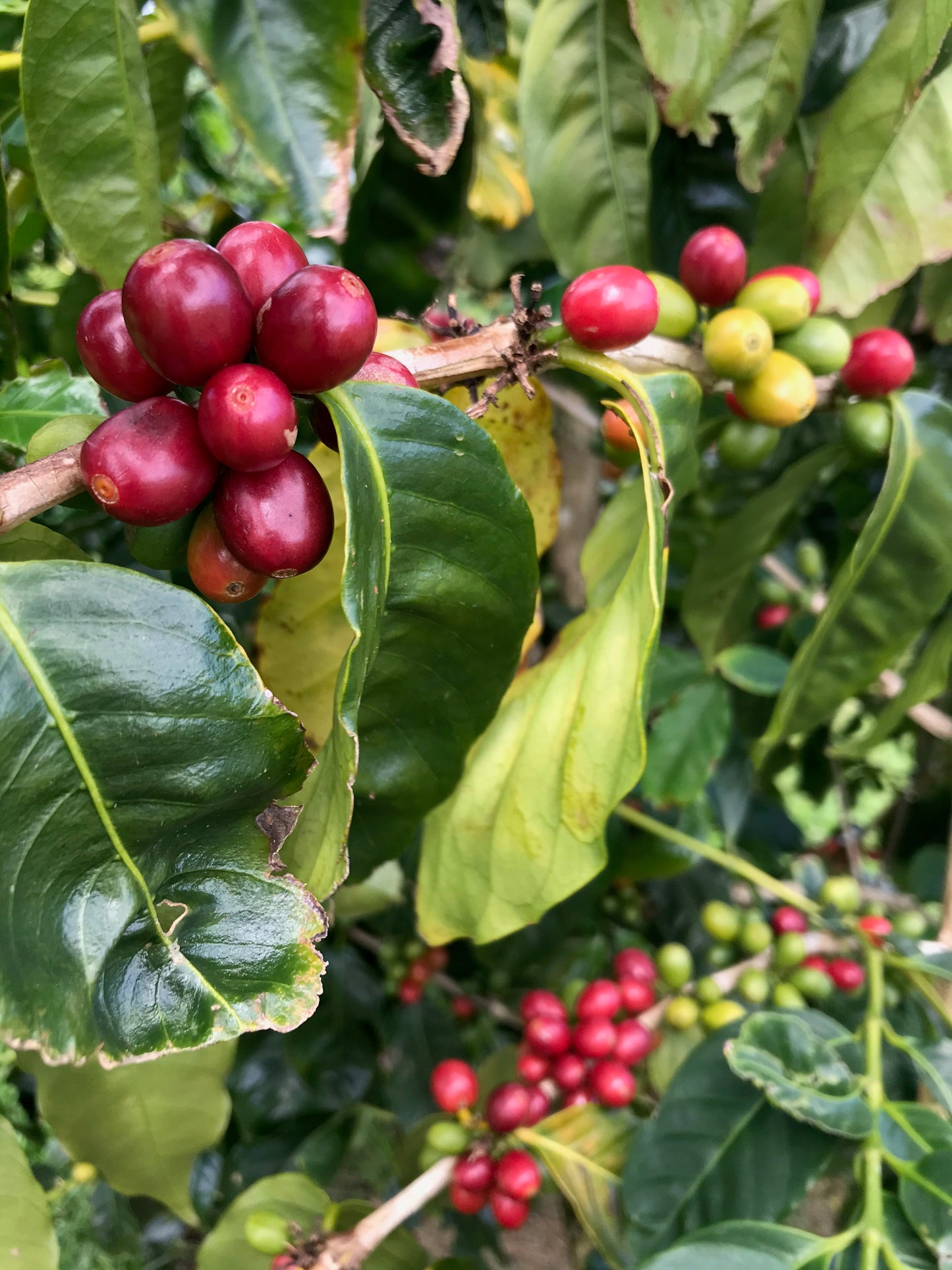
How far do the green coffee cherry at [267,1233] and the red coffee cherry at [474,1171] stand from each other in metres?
0.20

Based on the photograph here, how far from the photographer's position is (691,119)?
31.4 inches

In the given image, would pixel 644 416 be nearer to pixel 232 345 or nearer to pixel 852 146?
pixel 232 345

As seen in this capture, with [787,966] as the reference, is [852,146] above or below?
above

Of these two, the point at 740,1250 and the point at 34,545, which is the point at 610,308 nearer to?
the point at 34,545

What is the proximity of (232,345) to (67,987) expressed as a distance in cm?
36

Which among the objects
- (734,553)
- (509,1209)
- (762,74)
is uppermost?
(762,74)

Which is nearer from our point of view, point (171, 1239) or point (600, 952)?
point (600, 952)

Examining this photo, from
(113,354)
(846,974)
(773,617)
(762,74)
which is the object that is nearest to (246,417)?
(113,354)

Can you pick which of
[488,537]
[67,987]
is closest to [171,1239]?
[67,987]

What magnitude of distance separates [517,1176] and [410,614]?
0.74m

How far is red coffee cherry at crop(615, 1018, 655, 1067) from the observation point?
1.06 meters

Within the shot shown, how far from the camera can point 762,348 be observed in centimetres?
73

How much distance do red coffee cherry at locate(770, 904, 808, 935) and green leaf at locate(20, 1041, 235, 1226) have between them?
35.5 inches

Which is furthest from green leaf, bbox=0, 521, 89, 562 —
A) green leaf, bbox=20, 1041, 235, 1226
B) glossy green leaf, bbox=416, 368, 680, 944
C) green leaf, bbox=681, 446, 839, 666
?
green leaf, bbox=681, 446, 839, 666
